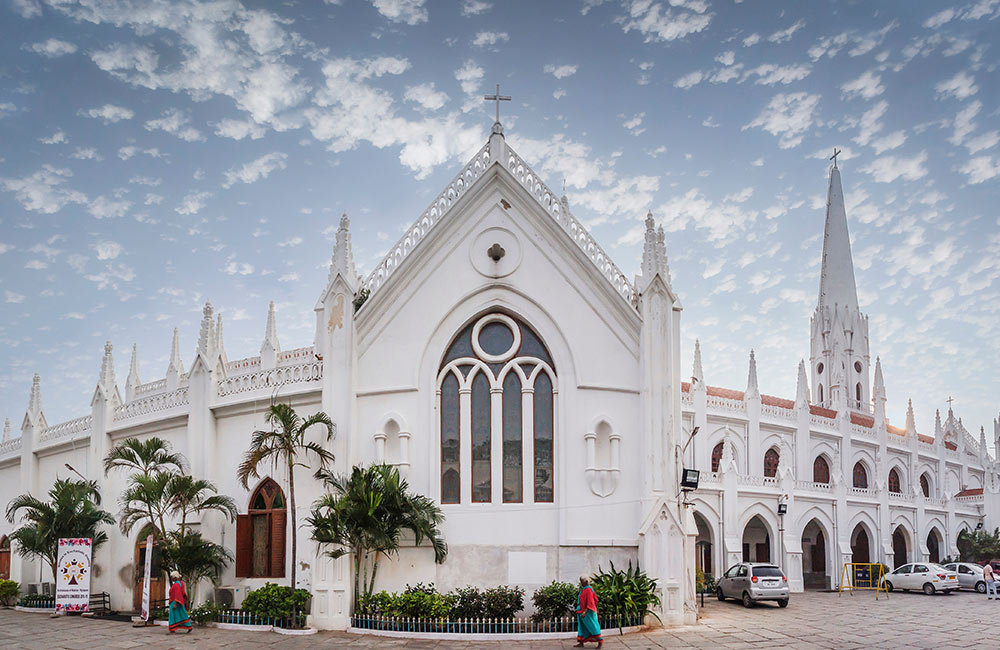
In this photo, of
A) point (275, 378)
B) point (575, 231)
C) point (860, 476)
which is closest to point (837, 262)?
point (860, 476)

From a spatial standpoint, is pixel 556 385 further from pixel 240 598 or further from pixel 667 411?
pixel 240 598

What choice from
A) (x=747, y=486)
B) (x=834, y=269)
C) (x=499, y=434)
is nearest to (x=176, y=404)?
(x=499, y=434)

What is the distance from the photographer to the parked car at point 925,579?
35.2 m

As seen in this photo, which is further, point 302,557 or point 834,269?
point 834,269

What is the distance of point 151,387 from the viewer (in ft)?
111

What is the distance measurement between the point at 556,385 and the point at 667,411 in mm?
3107

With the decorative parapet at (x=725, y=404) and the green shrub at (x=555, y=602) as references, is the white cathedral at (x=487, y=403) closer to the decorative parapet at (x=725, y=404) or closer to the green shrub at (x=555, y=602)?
the green shrub at (x=555, y=602)

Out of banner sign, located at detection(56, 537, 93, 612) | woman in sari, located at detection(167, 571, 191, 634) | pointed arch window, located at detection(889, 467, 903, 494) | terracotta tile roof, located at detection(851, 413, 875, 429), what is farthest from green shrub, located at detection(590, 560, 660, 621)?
pointed arch window, located at detection(889, 467, 903, 494)

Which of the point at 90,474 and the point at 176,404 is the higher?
the point at 176,404

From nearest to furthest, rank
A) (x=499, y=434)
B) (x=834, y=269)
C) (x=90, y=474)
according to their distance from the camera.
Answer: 1. (x=499, y=434)
2. (x=90, y=474)
3. (x=834, y=269)

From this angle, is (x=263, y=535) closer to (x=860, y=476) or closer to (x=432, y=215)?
(x=432, y=215)

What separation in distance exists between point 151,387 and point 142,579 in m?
8.37

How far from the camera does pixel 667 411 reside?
2359cm

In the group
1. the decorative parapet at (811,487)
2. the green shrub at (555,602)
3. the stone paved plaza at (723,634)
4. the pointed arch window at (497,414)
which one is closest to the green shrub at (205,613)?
the stone paved plaza at (723,634)
